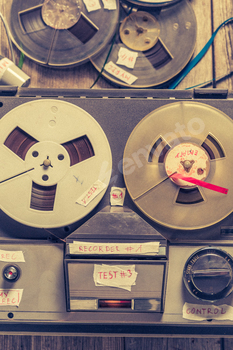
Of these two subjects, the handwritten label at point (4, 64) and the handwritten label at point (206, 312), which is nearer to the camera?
the handwritten label at point (206, 312)

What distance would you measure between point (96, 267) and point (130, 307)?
152 mm

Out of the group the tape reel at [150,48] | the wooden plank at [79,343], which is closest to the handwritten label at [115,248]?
the wooden plank at [79,343]

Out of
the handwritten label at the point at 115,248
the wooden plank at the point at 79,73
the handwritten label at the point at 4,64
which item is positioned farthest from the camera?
the wooden plank at the point at 79,73

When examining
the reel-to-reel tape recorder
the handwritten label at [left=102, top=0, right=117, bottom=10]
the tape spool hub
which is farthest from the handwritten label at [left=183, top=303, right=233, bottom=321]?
the handwritten label at [left=102, top=0, right=117, bottom=10]

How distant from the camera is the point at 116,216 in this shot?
873 mm

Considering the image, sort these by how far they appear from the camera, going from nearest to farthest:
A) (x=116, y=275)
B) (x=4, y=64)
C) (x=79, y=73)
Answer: (x=116, y=275) < (x=4, y=64) < (x=79, y=73)

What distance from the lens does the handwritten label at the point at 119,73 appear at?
3.64 ft

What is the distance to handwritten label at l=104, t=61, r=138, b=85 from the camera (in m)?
1.11

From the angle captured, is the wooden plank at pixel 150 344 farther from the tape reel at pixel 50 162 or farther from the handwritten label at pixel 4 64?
the handwritten label at pixel 4 64

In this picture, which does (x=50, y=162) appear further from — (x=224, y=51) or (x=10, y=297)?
(x=224, y=51)

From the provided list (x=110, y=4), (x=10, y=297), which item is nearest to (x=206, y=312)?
(x=10, y=297)

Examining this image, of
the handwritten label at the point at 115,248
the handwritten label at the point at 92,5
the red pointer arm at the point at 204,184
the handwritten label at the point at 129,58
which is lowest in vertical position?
the handwritten label at the point at 115,248

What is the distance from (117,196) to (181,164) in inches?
8.1

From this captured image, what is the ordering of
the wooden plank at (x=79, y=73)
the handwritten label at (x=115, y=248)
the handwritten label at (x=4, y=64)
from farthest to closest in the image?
the wooden plank at (x=79, y=73), the handwritten label at (x=4, y=64), the handwritten label at (x=115, y=248)
